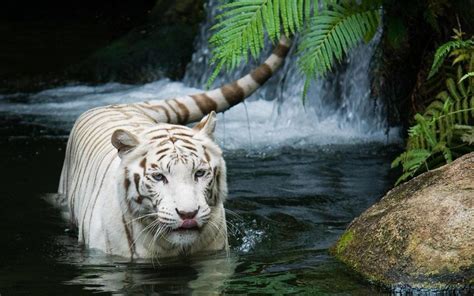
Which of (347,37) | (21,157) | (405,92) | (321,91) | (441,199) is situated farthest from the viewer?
(321,91)

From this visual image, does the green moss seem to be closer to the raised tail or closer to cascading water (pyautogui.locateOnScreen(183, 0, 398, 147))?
the raised tail

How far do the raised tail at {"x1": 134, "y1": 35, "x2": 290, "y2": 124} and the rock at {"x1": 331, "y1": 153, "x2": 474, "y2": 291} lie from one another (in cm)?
186

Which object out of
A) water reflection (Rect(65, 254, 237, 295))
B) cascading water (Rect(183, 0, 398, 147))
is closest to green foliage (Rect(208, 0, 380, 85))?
water reflection (Rect(65, 254, 237, 295))

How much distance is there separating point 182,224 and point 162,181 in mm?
250

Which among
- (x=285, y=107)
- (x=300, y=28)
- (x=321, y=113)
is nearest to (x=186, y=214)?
(x=300, y=28)

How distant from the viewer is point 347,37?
21.8 feet

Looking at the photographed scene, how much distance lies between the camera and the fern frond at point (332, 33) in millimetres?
6512

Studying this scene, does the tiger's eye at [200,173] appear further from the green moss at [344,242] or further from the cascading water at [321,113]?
the cascading water at [321,113]

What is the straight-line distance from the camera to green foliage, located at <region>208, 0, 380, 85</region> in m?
6.29

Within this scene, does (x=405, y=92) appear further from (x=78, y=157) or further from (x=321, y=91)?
(x=78, y=157)

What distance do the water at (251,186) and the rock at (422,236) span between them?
0.41 feet

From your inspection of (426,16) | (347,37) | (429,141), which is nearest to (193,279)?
(429,141)

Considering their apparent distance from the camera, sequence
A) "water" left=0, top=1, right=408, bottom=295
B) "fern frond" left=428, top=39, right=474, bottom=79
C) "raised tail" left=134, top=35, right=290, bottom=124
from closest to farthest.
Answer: "water" left=0, top=1, right=408, bottom=295
"fern frond" left=428, top=39, right=474, bottom=79
"raised tail" left=134, top=35, right=290, bottom=124

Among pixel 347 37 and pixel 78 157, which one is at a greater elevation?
pixel 347 37
